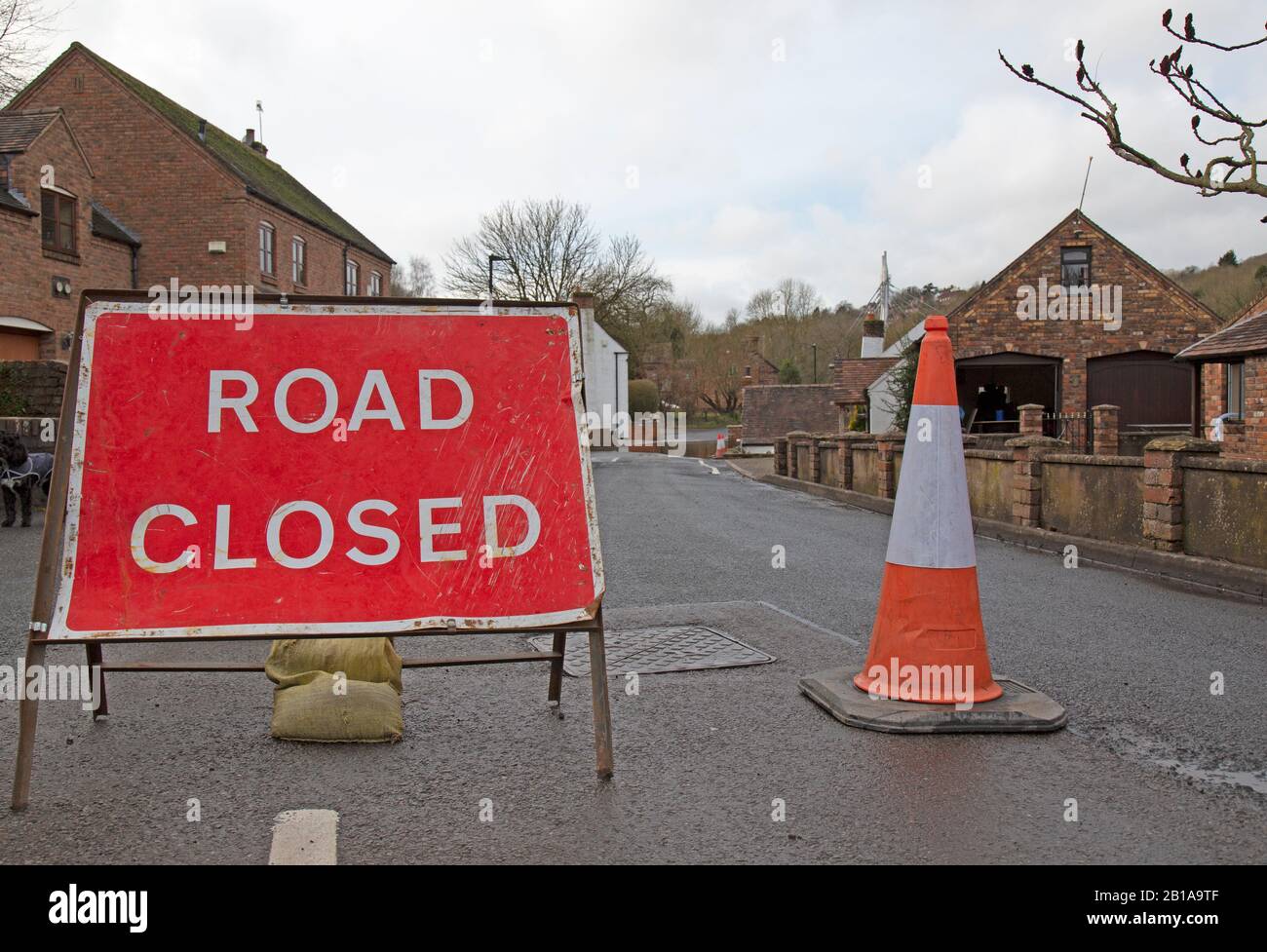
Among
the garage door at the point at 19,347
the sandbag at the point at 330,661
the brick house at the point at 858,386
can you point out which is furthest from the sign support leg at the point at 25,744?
the brick house at the point at 858,386

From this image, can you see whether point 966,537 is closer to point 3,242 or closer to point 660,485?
point 660,485

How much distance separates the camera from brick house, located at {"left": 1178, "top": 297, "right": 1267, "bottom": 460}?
18312 millimetres

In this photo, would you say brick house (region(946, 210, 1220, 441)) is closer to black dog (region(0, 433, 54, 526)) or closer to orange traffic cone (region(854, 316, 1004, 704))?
black dog (region(0, 433, 54, 526))

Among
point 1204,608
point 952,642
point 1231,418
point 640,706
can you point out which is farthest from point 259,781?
point 1231,418

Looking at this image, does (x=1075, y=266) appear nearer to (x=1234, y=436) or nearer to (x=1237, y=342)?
(x=1234, y=436)

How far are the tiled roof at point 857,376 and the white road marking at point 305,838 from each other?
142 feet

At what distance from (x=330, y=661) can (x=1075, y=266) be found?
3267 cm

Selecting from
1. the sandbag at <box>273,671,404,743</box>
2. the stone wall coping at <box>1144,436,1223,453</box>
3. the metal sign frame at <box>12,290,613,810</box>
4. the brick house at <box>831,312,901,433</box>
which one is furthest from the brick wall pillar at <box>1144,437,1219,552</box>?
the brick house at <box>831,312,901,433</box>

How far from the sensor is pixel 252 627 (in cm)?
376

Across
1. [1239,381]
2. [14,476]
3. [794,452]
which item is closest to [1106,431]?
[1239,381]

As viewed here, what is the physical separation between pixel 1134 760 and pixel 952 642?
0.91 metres

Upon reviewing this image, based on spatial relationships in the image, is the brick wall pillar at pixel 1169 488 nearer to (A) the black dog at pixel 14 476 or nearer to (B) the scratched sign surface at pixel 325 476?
(B) the scratched sign surface at pixel 325 476

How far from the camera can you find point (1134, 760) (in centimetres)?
418

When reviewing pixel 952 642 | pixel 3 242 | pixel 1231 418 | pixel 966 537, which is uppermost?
pixel 3 242
